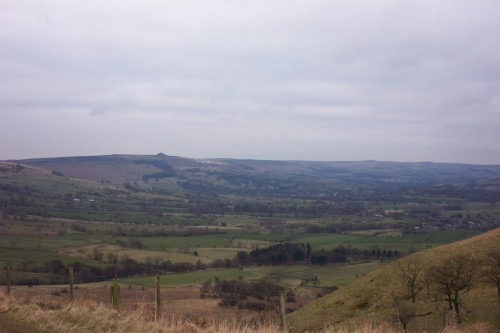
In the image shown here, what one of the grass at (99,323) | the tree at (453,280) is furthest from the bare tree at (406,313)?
the grass at (99,323)

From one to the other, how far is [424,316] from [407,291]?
355 centimetres

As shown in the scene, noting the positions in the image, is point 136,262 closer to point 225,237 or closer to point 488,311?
point 225,237

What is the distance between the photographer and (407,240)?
7269 centimetres

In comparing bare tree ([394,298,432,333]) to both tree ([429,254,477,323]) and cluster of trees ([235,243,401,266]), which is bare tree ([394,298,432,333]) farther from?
cluster of trees ([235,243,401,266])

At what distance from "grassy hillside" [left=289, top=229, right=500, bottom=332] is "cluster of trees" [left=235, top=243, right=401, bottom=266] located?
30843mm

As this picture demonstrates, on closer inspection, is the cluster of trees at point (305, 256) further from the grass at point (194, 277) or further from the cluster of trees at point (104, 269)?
the grass at point (194, 277)

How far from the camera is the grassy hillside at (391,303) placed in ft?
60.9

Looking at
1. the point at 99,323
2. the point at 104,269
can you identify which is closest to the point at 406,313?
the point at 99,323

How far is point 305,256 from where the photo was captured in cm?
6038

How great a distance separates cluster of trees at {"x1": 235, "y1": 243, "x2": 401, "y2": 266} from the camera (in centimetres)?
5741

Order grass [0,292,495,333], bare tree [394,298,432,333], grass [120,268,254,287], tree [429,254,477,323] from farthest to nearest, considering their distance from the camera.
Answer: grass [120,268,254,287], tree [429,254,477,323], bare tree [394,298,432,333], grass [0,292,495,333]

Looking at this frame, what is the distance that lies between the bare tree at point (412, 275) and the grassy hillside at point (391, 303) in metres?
0.25

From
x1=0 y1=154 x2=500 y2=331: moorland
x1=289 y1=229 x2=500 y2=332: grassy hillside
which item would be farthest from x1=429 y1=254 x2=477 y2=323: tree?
x1=0 y1=154 x2=500 y2=331: moorland

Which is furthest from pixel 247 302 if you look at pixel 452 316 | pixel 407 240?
pixel 407 240
